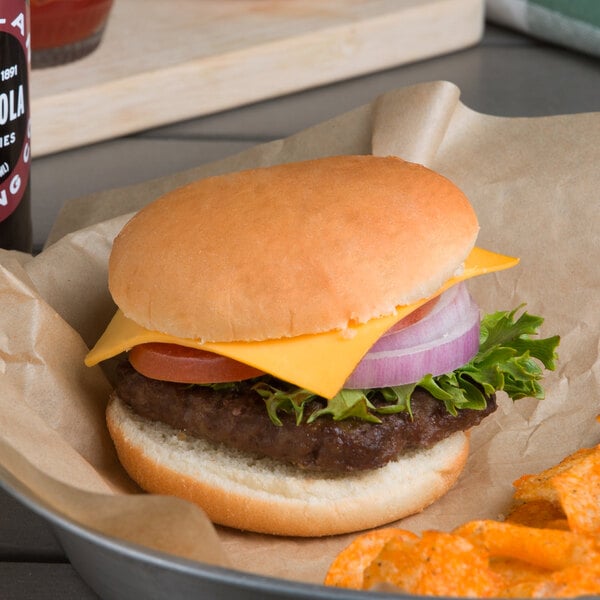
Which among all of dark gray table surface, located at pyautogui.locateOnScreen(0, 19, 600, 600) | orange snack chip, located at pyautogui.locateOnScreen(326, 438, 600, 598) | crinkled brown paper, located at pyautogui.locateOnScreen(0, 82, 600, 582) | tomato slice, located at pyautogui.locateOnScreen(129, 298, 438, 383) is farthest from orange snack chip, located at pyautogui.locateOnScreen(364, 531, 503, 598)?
dark gray table surface, located at pyautogui.locateOnScreen(0, 19, 600, 600)

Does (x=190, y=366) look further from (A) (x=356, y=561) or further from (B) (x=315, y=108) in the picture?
(B) (x=315, y=108)

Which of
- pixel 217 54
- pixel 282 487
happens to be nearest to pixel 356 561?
pixel 282 487

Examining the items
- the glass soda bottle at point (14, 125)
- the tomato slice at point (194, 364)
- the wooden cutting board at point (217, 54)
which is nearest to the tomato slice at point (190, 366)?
the tomato slice at point (194, 364)

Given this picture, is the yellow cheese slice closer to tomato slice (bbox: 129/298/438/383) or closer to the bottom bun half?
tomato slice (bbox: 129/298/438/383)

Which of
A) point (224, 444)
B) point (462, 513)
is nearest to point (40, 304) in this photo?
point (224, 444)

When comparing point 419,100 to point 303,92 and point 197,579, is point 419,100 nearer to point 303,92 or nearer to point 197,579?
point 303,92

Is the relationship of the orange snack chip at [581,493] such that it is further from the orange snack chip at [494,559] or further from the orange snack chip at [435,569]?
the orange snack chip at [435,569]
